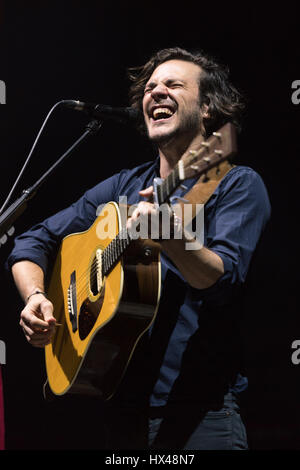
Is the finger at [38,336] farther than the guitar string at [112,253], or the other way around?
the finger at [38,336]

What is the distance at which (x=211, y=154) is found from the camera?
127 centimetres

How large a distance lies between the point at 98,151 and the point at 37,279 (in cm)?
97

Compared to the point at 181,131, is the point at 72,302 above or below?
below

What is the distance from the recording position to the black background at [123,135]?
8.11ft

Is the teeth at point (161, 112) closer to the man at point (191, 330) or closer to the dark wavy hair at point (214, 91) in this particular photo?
the man at point (191, 330)

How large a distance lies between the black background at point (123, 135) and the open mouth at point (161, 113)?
0.71 metres

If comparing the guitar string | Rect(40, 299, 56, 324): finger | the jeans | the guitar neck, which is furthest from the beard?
the jeans

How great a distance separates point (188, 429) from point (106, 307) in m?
0.42

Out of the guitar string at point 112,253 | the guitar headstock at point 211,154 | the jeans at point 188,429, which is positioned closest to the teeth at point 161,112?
the guitar string at point 112,253

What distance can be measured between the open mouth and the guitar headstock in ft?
2.00

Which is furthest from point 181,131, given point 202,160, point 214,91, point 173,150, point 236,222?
point 202,160

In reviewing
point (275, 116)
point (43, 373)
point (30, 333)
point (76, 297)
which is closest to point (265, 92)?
point (275, 116)

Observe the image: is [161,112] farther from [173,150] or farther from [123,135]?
[123,135]

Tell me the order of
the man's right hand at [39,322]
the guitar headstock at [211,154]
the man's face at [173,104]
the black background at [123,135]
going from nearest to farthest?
1. the guitar headstock at [211,154]
2. the man's right hand at [39,322]
3. the man's face at [173,104]
4. the black background at [123,135]
